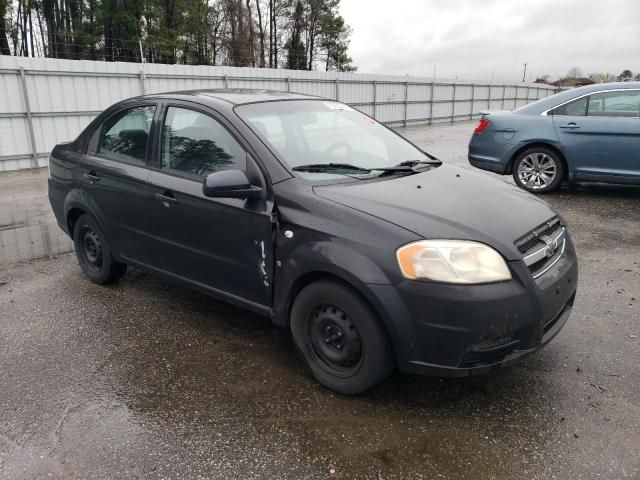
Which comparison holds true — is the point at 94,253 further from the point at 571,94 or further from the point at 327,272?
the point at 571,94

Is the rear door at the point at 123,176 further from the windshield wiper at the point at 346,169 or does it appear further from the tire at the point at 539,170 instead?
the tire at the point at 539,170

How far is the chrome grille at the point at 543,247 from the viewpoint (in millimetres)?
2705

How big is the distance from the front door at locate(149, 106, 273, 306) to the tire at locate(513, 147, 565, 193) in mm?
5616

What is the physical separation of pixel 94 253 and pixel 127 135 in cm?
113

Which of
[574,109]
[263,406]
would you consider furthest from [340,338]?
[574,109]

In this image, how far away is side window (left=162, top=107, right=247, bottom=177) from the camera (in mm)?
3338

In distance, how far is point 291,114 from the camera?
12.0ft

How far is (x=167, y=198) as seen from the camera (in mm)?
3602

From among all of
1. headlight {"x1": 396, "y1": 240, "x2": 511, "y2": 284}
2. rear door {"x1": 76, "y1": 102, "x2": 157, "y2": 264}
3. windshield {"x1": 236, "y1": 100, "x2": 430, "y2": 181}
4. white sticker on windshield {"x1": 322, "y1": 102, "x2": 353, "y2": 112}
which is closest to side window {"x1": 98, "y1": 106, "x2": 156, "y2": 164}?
rear door {"x1": 76, "y1": 102, "x2": 157, "y2": 264}

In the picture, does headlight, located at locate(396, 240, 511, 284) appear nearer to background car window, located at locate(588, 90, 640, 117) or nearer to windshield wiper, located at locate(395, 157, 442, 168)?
windshield wiper, located at locate(395, 157, 442, 168)

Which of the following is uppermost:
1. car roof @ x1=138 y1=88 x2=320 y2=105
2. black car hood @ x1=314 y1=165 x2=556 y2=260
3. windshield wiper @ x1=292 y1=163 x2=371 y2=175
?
car roof @ x1=138 y1=88 x2=320 y2=105

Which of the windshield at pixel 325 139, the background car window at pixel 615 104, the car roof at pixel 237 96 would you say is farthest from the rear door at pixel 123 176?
the background car window at pixel 615 104

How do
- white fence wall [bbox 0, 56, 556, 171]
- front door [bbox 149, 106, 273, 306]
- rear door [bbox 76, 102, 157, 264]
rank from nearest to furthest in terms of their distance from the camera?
front door [bbox 149, 106, 273, 306] → rear door [bbox 76, 102, 157, 264] → white fence wall [bbox 0, 56, 556, 171]

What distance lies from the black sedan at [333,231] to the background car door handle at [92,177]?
0.01 m
